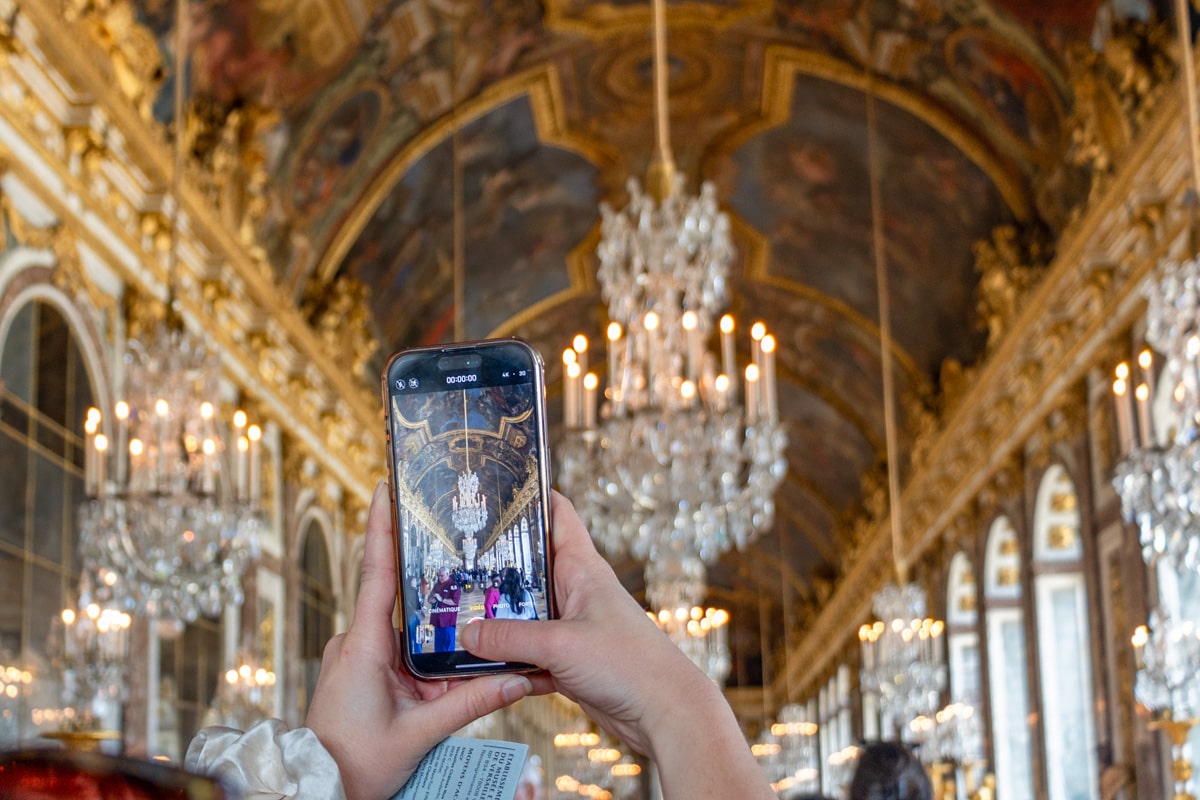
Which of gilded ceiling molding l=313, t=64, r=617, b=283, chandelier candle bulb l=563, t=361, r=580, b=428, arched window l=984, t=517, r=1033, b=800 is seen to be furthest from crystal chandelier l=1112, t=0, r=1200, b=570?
arched window l=984, t=517, r=1033, b=800

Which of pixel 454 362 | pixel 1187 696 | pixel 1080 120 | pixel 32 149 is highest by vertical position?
pixel 1080 120

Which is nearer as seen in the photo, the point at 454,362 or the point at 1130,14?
the point at 454,362

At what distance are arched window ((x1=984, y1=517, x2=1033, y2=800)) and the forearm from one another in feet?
58.2

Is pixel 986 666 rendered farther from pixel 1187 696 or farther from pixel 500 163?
pixel 1187 696

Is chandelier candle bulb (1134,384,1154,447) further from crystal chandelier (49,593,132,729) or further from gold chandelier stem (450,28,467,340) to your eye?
gold chandelier stem (450,28,467,340)

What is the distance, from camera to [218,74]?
1324 centimetres

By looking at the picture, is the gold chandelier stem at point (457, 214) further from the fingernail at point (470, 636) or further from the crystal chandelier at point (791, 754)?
the fingernail at point (470, 636)

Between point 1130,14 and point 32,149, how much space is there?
8415mm

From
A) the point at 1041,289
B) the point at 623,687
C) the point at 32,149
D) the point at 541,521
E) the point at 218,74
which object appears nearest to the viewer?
the point at 623,687

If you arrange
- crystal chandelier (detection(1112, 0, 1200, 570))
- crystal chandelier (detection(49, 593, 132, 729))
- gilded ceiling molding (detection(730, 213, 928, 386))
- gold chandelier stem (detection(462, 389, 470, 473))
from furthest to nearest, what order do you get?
gilded ceiling molding (detection(730, 213, 928, 386)) → crystal chandelier (detection(49, 593, 132, 729)) → crystal chandelier (detection(1112, 0, 1200, 570)) → gold chandelier stem (detection(462, 389, 470, 473))

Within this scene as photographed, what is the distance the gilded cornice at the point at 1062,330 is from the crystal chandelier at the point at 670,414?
4083mm

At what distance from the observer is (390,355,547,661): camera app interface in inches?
67.9

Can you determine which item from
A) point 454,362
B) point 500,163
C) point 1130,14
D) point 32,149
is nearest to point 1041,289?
point 1130,14

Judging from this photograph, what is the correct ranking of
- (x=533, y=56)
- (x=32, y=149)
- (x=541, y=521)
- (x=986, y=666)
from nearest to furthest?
(x=541, y=521) < (x=32, y=149) < (x=533, y=56) < (x=986, y=666)
